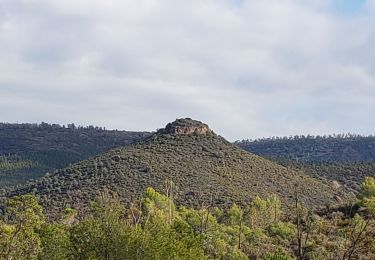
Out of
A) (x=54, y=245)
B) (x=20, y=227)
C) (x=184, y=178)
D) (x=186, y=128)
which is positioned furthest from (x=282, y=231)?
(x=186, y=128)

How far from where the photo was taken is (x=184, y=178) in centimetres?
11644

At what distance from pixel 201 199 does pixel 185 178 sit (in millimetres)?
17162

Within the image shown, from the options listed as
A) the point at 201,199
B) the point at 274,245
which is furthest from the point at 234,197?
the point at 274,245

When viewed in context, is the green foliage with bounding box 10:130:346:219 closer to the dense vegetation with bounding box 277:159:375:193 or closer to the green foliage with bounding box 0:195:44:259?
the dense vegetation with bounding box 277:159:375:193

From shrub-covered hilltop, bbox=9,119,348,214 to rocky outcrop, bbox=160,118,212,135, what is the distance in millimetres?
6141

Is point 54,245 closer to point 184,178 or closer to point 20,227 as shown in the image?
point 20,227

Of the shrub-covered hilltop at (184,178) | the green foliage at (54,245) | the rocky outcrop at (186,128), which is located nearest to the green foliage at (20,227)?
the green foliage at (54,245)

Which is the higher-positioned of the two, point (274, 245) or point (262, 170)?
point (262, 170)

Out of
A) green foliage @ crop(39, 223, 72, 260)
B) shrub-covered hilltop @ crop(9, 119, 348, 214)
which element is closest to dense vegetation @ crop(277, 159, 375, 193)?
shrub-covered hilltop @ crop(9, 119, 348, 214)

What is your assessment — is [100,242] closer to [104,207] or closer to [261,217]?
[104,207]

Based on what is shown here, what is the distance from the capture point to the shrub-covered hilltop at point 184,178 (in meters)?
105

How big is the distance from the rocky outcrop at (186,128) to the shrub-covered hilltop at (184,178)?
614cm

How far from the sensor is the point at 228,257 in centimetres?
5606

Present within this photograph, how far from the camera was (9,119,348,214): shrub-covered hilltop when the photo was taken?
104750 mm
